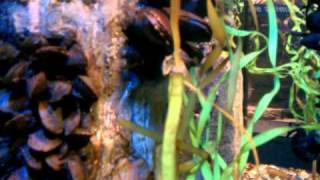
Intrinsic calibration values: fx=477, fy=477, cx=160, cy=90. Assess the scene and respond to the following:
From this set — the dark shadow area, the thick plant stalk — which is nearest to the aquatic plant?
the thick plant stalk

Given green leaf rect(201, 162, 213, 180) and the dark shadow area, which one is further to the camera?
the dark shadow area

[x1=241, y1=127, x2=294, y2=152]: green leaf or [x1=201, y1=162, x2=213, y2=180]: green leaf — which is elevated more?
[x1=241, y1=127, x2=294, y2=152]: green leaf

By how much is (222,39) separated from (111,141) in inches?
6.0

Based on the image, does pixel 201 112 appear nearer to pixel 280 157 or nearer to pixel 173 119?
pixel 173 119

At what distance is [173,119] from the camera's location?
31cm

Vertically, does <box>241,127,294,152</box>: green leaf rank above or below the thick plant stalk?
below

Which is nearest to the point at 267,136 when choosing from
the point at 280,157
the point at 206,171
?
the point at 206,171

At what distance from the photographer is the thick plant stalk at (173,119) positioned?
304mm

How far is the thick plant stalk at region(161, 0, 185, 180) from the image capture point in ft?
1.00

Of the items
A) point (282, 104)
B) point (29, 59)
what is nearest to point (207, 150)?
point (29, 59)

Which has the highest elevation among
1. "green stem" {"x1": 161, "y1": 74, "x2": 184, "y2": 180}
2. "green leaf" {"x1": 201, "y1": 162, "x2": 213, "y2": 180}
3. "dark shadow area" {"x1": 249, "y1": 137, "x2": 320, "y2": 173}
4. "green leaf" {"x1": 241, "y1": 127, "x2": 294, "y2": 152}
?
"green stem" {"x1": 161, "y1": 74, "x2": 184, "y2": 180}

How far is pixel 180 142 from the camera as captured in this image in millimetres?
321

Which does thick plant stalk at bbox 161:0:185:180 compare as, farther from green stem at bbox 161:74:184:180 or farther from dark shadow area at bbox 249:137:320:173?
dark shadow area at bbox 249:137:320:173

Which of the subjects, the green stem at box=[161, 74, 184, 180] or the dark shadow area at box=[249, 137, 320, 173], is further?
the dark shadow area at box=[249, 137, 320, 173]
